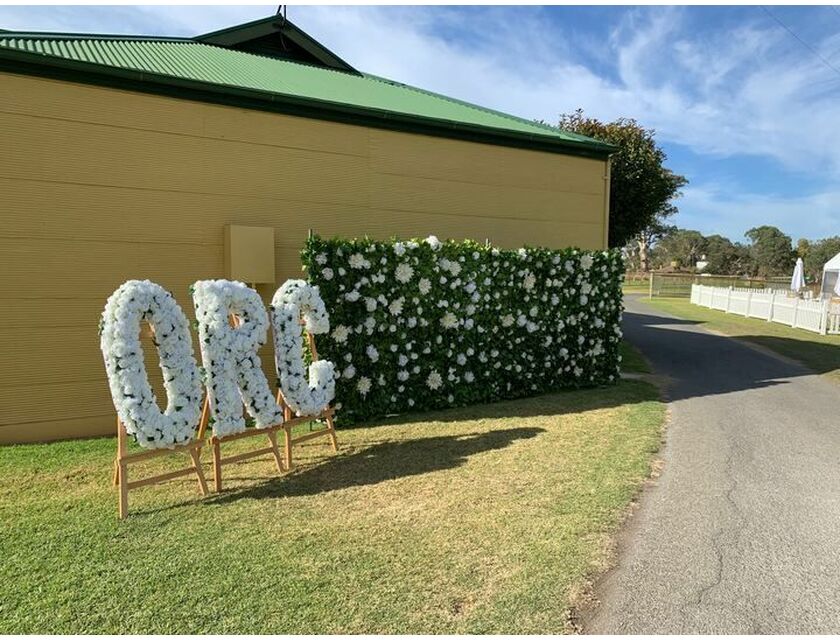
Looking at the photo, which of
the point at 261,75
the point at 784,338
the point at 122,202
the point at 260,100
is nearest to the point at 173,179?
the point at 122,202

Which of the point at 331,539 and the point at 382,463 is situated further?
the point at 382,463

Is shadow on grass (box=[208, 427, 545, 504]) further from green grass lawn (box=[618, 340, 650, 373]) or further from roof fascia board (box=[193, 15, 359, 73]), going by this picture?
roof fascia board (box=[193, 15, 359, 73])

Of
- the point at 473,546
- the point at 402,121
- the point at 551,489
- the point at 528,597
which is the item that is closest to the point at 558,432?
the point at 551,489

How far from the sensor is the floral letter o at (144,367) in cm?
445

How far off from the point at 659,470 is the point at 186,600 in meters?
4.24

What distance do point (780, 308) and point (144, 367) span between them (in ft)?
74.2

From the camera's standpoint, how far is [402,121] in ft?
29.2

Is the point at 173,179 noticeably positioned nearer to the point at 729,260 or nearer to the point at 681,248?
the point at 729,260

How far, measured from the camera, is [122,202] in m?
7.20

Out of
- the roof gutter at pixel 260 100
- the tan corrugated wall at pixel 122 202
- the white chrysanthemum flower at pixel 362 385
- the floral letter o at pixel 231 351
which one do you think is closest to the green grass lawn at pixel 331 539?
the floral letter o at pixel 231 351

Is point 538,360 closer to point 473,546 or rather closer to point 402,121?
point 402,121

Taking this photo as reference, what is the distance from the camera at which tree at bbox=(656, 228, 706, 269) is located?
268 feet

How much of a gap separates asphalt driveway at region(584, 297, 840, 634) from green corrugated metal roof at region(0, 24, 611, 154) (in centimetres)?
619

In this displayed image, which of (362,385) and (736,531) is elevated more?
(362,385)
